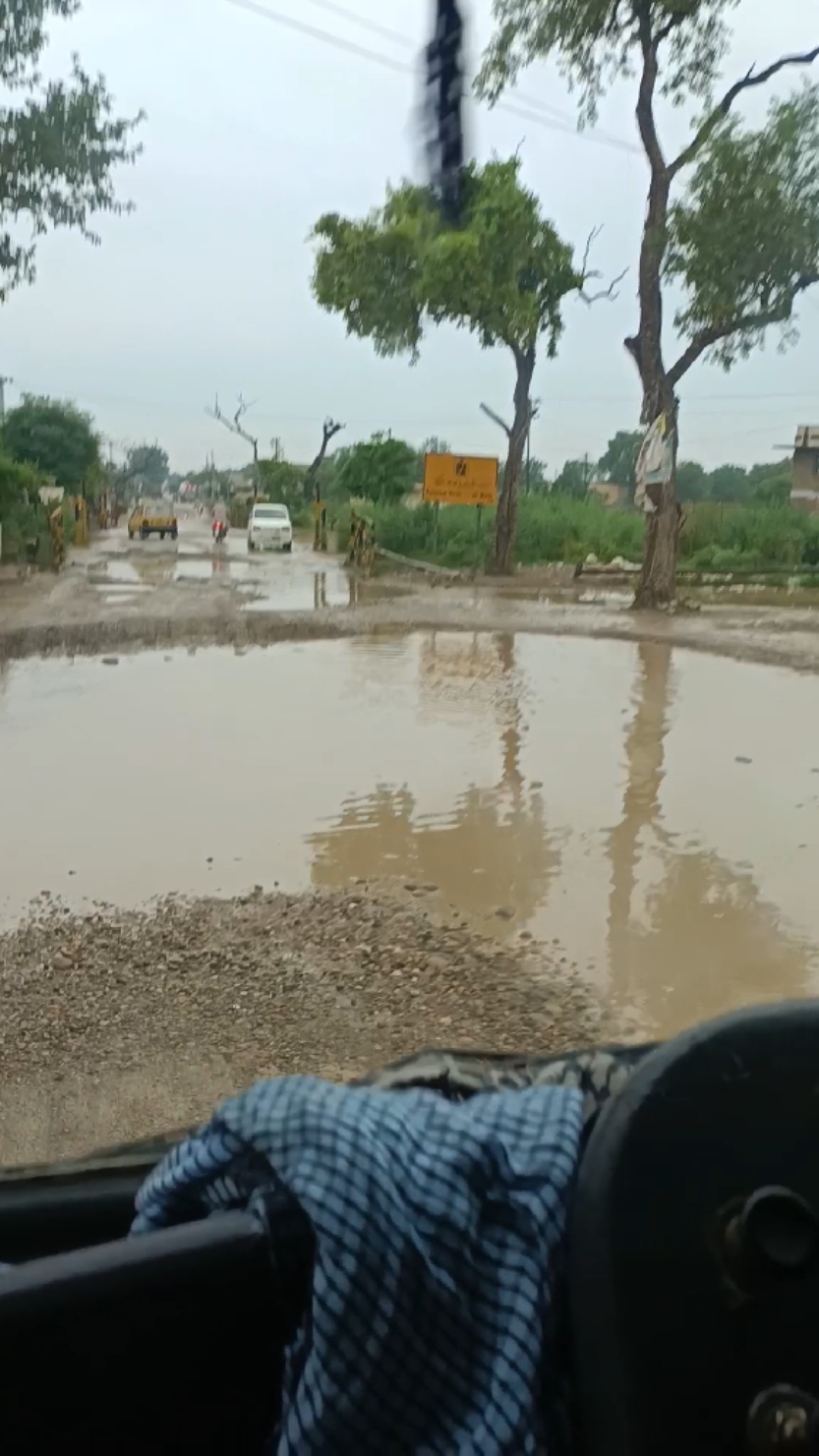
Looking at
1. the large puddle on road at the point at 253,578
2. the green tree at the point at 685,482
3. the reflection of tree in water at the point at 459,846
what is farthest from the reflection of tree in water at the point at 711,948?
the large puddle on road at the point at 253,578

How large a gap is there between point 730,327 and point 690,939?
738 cm

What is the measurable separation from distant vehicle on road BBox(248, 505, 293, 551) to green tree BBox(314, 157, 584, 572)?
4.93 metres

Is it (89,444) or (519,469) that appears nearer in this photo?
(89,444)

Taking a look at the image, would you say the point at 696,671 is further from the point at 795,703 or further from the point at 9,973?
the point at 9,973

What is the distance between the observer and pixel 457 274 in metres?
5.07

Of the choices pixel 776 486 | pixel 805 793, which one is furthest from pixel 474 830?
pixel 776 486

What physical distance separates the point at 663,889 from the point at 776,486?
2445 millimetres

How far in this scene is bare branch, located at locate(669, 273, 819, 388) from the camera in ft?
28.8

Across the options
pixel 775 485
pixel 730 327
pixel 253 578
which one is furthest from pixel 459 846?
pixel 253 578

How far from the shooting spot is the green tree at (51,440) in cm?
902

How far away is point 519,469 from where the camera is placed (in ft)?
39.2

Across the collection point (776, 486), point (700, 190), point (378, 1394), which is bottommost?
point (378, 1394)

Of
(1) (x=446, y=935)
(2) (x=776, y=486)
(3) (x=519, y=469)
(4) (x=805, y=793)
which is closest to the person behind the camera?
(1) (x=446, y=935)

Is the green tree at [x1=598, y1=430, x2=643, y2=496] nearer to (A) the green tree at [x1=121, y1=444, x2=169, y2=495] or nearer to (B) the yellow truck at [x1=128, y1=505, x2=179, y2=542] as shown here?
(A) the green tree at [x1=121, y1=444, x2=169, y2=495]
